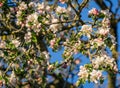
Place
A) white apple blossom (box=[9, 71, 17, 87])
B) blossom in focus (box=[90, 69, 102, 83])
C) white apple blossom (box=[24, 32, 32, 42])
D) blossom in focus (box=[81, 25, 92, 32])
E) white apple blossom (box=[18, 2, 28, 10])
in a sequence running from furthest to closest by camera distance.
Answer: white apple blossom (box=[18, 2, 28, 10]), white apple blossom (box=[9, 71, 17, 87]), white apple blossom (box=[24, 32, 32, 42]), blossom in focus (box=[81, 25, 92, 32]), blossom in focus (box=[90, 69, 102, 83])

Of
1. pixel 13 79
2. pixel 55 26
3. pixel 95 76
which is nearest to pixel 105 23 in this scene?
pixel 55 26

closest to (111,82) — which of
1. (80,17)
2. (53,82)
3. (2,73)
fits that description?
(53,82)

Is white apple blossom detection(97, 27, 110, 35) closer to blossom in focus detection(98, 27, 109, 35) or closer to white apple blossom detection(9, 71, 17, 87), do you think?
blossom in focus detection(98, 27, 109, 35)

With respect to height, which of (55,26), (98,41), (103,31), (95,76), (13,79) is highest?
(55,26)

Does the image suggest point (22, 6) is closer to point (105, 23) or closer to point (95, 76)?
point (105, 23)

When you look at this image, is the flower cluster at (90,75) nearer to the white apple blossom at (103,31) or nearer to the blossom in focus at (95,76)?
the blossom in focus at (95,76)

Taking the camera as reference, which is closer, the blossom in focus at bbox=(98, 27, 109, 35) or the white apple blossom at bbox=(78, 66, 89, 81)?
the white apple blossom at bbox=(78, 66, 89, 81)

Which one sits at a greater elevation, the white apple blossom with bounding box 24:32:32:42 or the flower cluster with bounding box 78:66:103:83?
the white apple blossom with bounding box 24:32:32:42

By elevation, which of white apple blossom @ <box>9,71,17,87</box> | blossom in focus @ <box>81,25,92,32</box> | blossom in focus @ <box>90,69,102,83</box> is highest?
blossom in focus @ <box>81,25,92,32</box>

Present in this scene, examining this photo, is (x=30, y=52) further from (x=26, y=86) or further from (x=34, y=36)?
(x=26, y=86)

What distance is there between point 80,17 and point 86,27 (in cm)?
71

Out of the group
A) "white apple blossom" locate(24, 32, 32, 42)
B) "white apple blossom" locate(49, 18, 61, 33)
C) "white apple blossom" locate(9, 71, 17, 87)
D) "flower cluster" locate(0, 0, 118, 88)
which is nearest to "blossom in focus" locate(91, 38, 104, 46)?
"flower cluster" locate(0, 0, 118, 88)

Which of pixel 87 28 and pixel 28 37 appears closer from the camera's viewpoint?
pixel 87 28

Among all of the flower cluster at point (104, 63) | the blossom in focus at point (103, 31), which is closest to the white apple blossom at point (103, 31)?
the blossom in focus at point (103, 31)
